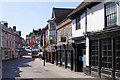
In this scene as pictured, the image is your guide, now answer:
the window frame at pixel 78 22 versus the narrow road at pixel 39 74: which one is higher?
the window frame at pixel 78 22

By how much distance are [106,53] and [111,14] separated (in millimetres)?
3079

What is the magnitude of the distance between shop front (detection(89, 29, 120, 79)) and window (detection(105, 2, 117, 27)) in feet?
2.48

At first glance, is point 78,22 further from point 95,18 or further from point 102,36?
point 102,36

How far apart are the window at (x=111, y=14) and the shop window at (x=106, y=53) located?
1.35 metres

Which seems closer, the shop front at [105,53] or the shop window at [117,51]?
the shop window at [117,51]

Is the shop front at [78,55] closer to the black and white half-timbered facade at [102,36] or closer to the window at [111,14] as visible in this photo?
the black and white half-timbered facade at [102,36]

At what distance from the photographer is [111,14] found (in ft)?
48.4

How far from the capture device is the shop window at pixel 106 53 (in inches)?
587

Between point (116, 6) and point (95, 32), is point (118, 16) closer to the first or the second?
point (116, 6)

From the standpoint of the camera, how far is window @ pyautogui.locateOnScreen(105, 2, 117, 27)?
567 inches

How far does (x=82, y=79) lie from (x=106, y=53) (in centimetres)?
307

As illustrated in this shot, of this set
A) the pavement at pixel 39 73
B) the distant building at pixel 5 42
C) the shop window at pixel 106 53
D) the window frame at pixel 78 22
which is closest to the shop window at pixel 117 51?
the shop window at pixel 106 53

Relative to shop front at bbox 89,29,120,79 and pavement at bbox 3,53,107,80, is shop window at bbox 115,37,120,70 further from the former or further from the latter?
pavement at bbox 3,53,107,80

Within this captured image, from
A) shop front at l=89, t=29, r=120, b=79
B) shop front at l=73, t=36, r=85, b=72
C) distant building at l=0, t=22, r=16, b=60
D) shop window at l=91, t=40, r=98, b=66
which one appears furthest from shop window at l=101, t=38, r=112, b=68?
distant building at l=0, t=22, r=16, b=60
